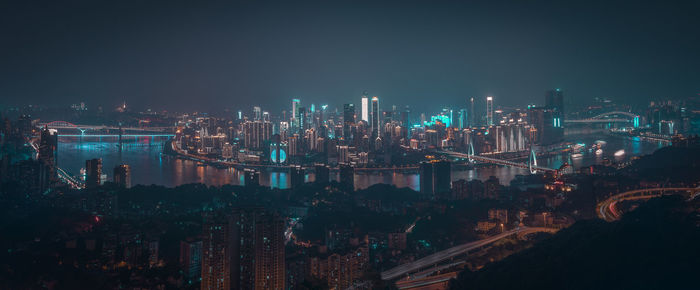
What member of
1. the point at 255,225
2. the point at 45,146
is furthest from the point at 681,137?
the point at 45,146

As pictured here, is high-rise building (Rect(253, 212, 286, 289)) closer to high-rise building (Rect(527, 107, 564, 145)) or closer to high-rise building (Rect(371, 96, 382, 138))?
high-rise building (Rect(527, 107, 564, 145))

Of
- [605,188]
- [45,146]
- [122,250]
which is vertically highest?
[45,146]

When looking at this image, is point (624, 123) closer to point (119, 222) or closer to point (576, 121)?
point (576, 121)

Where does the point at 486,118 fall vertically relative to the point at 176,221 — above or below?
above

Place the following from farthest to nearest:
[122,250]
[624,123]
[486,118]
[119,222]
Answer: [486,118]
[624,123]
[119,222]
[122,250]

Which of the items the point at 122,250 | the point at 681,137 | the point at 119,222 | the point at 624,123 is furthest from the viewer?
the point at 624,123

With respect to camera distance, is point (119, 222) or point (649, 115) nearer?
point (119, 222)

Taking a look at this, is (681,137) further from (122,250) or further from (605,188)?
(122,250)
